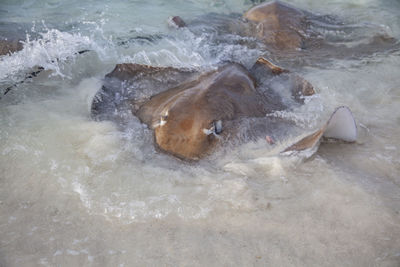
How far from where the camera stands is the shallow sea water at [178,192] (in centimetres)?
Result: 223

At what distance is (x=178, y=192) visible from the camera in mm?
2719

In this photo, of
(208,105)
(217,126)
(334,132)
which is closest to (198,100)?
(208,105)

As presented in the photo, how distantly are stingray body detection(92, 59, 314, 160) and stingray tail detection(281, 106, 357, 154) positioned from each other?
18.9 inches

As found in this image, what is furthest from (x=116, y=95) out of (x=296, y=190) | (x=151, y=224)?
(x=296, y=190)

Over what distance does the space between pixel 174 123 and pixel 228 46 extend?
10.1ft

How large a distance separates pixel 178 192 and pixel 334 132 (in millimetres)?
1540

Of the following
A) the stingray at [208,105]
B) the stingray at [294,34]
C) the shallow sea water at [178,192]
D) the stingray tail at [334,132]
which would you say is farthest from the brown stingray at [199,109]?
the stingray at [294,34]

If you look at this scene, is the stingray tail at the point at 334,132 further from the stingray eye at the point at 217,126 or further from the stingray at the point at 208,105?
the stingray eye at the point at 217,126

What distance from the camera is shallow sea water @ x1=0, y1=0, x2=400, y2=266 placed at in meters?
2.23

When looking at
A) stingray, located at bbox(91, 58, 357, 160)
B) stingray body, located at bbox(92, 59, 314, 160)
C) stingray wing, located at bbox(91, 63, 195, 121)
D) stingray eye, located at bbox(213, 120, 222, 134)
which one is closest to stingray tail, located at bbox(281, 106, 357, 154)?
stingray, located at bbox(91, 58, 357, 160)

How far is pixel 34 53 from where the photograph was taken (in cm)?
461

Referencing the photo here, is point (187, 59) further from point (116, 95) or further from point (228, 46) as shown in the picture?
point (116, 95)

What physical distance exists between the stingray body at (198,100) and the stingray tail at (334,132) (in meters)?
0.48

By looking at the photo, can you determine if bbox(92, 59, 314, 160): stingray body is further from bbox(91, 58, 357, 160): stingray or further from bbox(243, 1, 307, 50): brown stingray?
bbox(243, 1, 307, 50): brown stingray
